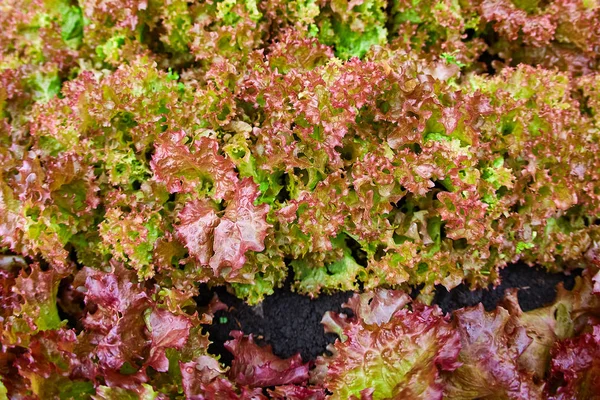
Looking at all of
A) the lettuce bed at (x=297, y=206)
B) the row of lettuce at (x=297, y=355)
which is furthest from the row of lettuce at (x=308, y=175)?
the row of lettuce at (x=297, y=355)

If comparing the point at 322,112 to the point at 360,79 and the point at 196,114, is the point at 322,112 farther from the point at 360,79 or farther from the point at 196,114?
the point at 196,114

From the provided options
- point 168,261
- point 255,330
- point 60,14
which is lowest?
point 255,330

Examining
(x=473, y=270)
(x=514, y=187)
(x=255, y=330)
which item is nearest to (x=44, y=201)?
(x=255, y=330)

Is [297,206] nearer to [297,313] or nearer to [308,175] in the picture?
[308,175]

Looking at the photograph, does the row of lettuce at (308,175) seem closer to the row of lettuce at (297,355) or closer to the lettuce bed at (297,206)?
the lettuce bed at (297,206)

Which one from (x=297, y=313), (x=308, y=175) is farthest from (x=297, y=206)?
(x=297, y=313)

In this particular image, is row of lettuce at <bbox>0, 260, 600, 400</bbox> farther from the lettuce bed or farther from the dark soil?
the dark soil
